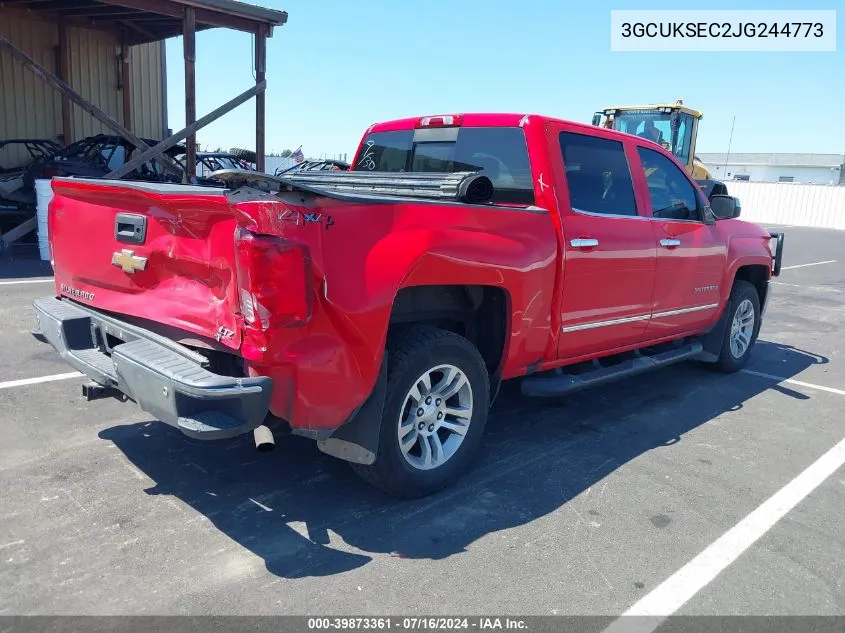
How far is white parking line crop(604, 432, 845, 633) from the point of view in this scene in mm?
2805

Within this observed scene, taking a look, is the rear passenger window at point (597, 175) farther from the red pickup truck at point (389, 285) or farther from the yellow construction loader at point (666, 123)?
the yellow construction loader at point (666, 123)

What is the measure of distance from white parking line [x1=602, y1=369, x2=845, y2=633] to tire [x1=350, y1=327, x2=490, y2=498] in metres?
1.21

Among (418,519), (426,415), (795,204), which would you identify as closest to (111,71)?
(426,415)

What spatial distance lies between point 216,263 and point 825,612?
9.63ft

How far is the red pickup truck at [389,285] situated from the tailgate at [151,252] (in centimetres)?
1

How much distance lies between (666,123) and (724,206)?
12.6 m

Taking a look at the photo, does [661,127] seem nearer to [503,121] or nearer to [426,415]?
[503,121]

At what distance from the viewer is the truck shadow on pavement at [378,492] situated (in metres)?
3.22

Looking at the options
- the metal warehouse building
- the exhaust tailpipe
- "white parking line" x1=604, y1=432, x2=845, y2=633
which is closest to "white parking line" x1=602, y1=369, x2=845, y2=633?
"white parking line" x1=604, y1=432, x2=845, y2=633

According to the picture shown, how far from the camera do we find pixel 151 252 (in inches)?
132

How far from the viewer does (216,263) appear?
3.03 meters

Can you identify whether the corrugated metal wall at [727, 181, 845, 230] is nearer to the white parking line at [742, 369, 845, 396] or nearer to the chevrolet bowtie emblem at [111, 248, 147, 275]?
the white parking line at [742, 369, 845, 396]

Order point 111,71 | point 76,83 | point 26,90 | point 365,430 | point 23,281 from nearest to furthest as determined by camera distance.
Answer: point 365,430, point 23,281, point 26,90, point 76,83, point 111,71

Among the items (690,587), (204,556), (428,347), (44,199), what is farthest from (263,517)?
(44,199)
